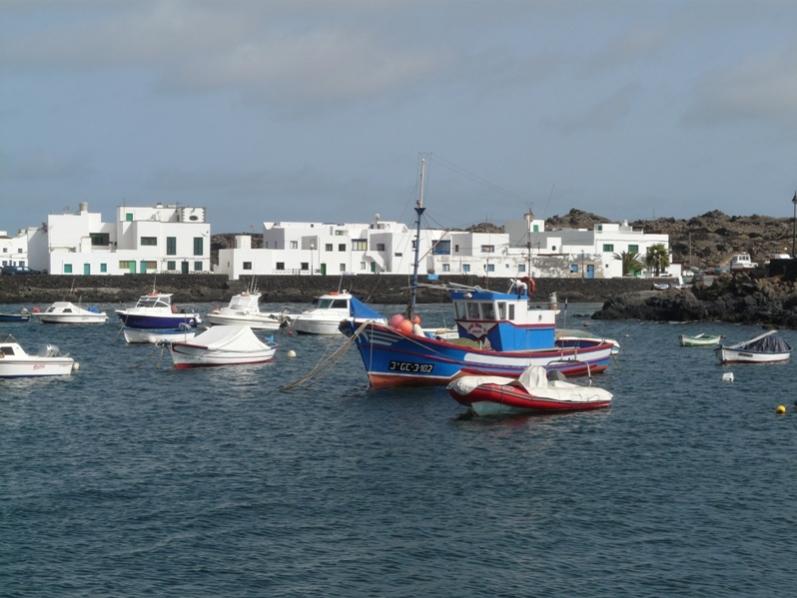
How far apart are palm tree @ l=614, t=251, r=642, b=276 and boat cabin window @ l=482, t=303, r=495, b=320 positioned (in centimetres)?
8961

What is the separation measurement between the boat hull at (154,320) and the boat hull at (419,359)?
1065 inches

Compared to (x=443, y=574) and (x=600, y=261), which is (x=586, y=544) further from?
(x=600, y=261)

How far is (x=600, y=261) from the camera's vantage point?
13400cm

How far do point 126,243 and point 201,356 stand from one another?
6621cm

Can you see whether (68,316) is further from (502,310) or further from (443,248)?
(443,248)

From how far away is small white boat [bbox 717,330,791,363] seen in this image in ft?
183

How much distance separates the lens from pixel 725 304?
88.4 meters

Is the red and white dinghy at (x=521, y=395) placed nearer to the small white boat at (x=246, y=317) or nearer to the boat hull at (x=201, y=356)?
the boat hull at (x=201, y=356)

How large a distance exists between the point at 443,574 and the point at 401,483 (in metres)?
→ 7.13

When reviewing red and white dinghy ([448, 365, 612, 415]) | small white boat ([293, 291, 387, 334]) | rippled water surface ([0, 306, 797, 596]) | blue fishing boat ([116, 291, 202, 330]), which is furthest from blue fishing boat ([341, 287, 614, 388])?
small white boat ([293, 291, 387, 334])

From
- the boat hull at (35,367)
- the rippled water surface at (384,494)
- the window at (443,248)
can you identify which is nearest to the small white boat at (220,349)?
the boat hull at (35,367)

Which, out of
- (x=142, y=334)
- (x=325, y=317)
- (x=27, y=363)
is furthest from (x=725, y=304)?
(x=27, y=363)

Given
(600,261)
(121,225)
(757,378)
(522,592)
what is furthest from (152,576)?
(600,261)

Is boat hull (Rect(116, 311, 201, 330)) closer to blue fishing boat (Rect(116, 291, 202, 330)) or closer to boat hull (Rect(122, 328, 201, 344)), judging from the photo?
blue fishing boat (Rect(116, 291, 202, 330))
